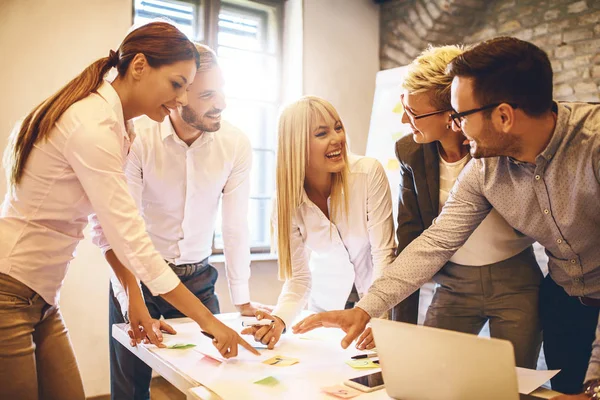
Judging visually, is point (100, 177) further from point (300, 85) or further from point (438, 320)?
point (300, 85)

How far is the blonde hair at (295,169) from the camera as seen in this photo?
2098 millimetres

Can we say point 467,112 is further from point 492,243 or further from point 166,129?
point 166,129

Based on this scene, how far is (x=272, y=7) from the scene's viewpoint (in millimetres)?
4621

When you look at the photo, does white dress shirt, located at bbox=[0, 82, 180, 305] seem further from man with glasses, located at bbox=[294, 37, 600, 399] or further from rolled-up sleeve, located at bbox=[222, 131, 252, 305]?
rolled-up sleeve, located at bbox=[222, 131, 252, 305]

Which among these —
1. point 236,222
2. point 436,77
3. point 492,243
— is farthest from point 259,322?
point 436,77

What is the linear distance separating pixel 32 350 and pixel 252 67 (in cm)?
351

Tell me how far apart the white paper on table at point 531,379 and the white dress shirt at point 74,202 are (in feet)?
2.84

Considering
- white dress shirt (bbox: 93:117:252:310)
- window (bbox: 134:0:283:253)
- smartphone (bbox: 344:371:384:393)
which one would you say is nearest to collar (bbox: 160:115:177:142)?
white dress shirt (bbox: 93:117:252:310)

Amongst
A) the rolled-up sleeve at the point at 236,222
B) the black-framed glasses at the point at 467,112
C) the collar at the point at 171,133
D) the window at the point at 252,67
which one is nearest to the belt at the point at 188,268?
the rolled-up sleeve at the point at 236,222

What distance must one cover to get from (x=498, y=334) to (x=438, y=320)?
20 cm

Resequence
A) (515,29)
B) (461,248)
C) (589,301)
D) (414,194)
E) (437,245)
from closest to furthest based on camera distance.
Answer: (589,301) → (437,245) → (461,248) → (414,194) → (515,29)

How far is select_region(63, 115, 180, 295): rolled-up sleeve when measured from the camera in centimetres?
132

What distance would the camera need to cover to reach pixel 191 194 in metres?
2.26

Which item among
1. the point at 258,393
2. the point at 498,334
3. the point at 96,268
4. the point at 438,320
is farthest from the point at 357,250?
the point at 96,268
